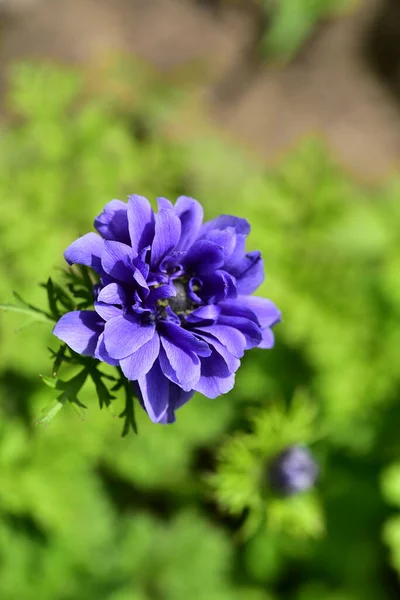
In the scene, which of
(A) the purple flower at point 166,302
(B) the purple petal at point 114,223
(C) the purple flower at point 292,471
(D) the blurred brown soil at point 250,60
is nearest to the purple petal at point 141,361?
(A) the purple flower at point 166,302

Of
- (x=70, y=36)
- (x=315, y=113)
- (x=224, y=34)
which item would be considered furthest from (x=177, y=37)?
(x=315, y=113)

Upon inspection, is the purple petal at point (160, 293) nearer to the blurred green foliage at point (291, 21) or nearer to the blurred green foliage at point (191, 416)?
the blurred green foliage at point (191, 416)

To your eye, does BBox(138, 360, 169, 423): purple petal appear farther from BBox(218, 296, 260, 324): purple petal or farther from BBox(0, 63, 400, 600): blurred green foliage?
BBox(0, 63, 400, 600): blurred green foliage

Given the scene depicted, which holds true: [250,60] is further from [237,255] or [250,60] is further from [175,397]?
[175,397]

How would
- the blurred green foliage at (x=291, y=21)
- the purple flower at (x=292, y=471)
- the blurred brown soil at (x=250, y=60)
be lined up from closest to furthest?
the purple flower at (x=292, y=471) < the blurred brown soil at (x=250, y=60) < the blurred green foliage at (x=291, y=21)

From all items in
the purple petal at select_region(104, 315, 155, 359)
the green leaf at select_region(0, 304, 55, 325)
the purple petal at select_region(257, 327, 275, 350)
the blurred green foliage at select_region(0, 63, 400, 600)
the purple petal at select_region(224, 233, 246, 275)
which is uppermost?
the purple petal at select_region(224, 233, 246, 275)

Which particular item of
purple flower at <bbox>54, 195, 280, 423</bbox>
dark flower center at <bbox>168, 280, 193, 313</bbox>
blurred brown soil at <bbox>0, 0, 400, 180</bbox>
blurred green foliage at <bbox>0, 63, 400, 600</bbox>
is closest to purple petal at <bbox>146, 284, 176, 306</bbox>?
purple flower at <bbox>54, 195, 280, 423</bbox>
